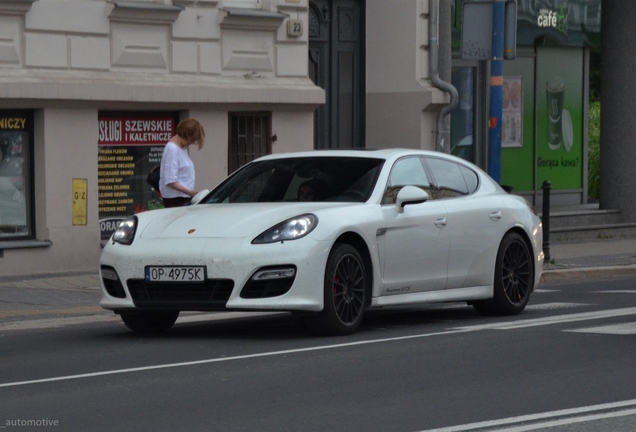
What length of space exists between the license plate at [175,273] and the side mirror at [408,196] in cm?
175

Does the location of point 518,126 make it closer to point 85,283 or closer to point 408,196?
point 85,283

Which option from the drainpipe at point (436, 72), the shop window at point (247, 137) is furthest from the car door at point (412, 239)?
the drainpipe at point (436, 72)

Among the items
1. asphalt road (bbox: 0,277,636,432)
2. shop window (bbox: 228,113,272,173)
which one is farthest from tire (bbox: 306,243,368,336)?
shop window (bbox: 228,113,272,173)

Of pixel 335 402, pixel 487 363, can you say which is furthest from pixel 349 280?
pixel 335 402

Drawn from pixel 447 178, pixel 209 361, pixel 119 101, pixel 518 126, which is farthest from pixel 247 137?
pixel 209 361

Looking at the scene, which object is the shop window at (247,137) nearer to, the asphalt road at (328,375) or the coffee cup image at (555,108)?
the asphalt road at (328,375)

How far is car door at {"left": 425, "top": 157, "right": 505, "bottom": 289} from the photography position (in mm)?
11164

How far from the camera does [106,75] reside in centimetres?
1672

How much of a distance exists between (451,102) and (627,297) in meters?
7.46

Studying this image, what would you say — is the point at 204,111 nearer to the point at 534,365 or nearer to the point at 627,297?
the point at 627,297

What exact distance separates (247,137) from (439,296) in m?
8.19

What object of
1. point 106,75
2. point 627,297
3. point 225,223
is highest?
point 106,75

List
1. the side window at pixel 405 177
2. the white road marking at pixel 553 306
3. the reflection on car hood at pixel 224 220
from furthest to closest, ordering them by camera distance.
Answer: the white road marking at pixel 553 306, the side window at pixel 405 177, the reflection on car hood at pixel 224 220

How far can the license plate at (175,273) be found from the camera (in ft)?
31.5
